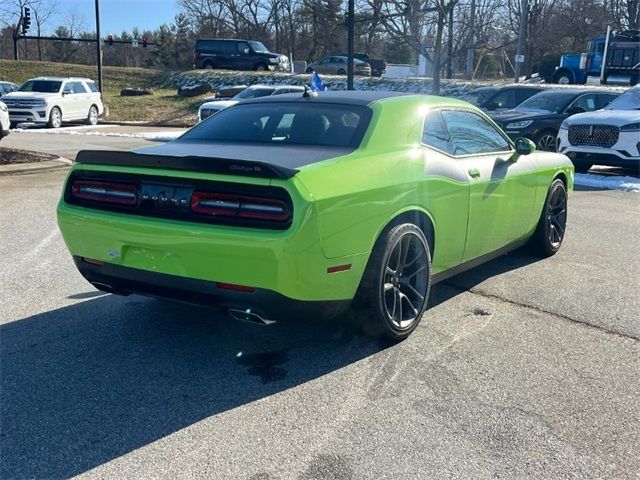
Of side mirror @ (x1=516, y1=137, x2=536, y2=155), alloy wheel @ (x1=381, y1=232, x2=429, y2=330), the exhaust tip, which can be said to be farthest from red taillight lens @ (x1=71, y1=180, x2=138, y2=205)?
side mirror @ (x1=516, y1=137, x2=536, y2=155)

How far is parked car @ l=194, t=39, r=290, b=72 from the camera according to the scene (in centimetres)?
4159

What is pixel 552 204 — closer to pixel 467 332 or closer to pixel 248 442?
pixel 467 332

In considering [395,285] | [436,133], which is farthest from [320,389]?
[436,133]

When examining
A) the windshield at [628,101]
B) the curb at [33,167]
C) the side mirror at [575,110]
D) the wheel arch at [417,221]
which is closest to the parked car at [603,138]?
the windshield at [628,101]

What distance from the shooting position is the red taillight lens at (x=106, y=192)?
3.88m

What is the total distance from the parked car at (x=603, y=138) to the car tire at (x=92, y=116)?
1912 centimetres

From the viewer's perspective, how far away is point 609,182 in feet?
39.3

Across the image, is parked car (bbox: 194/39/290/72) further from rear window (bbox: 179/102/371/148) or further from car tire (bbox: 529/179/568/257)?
rear window (bbox: 179/102/371/148)

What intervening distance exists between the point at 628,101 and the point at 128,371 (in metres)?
12.9

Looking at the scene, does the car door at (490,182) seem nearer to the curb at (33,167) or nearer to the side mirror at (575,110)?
the curb at (33,167)

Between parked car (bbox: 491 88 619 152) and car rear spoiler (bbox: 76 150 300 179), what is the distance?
10995 millimetres

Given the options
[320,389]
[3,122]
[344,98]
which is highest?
Result: [344,98]

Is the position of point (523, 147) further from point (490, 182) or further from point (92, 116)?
point (92, 116)

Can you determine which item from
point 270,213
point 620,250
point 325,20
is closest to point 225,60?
point 325,20
